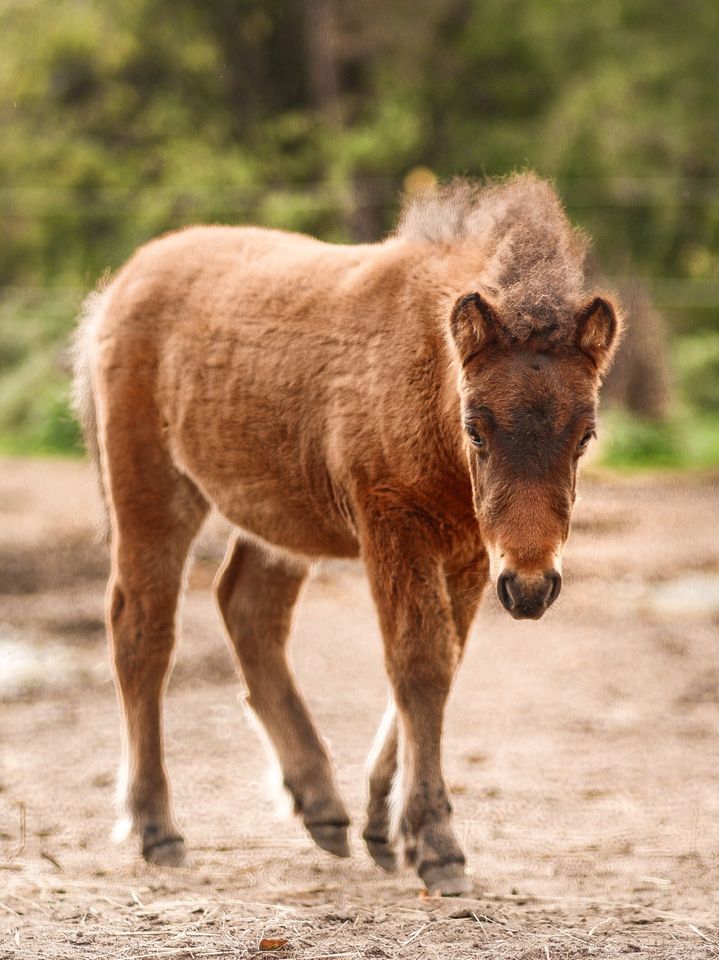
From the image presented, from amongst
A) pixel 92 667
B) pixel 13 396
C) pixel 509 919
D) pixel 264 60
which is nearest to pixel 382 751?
pixel 509 919

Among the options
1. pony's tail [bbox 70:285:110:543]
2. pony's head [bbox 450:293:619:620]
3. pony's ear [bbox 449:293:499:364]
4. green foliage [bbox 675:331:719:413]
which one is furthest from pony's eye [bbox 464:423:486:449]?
green foliage [bbox 675:331:719:413]

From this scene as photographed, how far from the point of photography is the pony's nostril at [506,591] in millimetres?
3789

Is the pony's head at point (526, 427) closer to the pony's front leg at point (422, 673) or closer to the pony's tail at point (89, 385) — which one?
the pony's front leg at point (422, 673)

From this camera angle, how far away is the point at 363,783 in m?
6.02

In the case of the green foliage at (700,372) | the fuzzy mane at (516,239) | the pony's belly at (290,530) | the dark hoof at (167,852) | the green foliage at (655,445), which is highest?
the green foliage at (700,372)

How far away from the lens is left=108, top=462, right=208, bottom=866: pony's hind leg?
5.27 metres

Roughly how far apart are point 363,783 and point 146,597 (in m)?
Result: 1.41

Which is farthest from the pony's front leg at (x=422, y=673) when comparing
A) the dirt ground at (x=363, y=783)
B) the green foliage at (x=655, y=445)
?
the green foliage at (x=655, y=445)

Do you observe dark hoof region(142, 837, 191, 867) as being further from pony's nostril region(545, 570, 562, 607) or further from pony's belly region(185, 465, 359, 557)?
pony's nostril region(545, 570, 562, 607)

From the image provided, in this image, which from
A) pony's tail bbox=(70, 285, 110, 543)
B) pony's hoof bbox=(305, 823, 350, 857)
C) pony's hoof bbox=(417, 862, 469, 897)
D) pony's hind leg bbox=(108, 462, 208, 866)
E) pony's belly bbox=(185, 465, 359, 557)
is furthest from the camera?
pony's tail bbox=(70, 285, 110, 543)

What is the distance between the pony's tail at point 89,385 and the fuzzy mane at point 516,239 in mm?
1476

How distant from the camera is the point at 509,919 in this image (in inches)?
166

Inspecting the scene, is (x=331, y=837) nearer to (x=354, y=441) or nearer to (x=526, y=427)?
(x=354, y=441)

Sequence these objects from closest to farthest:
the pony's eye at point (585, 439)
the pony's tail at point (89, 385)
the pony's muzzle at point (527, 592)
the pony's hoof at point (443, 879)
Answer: the pony's muzzle at point (527, 592), the pony's eye at point (585, 439), the pony's hoof at point (443, 879), the pony's tail at point (89, 385)
